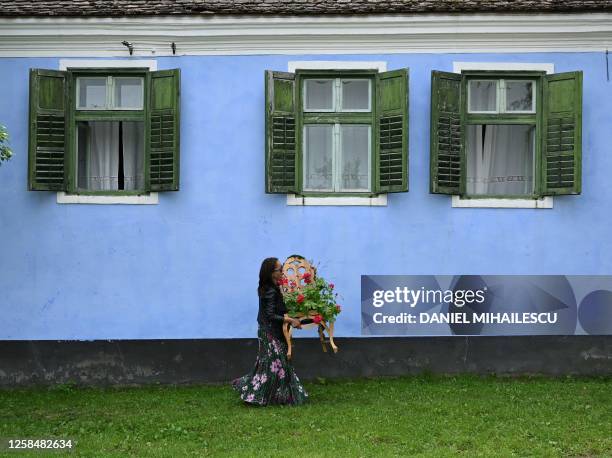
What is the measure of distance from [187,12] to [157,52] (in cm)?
69

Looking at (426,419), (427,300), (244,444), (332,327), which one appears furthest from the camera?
(427,300)

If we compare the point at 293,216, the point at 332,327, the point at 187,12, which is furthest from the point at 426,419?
the point at 187,12

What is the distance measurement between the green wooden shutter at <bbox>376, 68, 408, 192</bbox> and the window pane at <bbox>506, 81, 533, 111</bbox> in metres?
1.40

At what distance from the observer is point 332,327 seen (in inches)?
478

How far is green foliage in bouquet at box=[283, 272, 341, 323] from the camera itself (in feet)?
39.4

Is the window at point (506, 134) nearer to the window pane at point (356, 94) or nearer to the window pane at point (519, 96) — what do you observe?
the window pane at point (519, 96)

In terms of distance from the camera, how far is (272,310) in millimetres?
11094

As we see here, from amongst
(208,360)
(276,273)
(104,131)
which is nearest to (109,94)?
(104,131)

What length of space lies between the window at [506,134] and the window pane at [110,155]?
376cm

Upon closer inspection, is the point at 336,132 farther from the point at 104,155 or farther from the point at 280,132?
the point at 104,155

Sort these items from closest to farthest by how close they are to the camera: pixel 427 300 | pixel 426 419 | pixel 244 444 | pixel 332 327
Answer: pixel 244 444
pixel 426 419
pixel 332 327
pixel 427 300

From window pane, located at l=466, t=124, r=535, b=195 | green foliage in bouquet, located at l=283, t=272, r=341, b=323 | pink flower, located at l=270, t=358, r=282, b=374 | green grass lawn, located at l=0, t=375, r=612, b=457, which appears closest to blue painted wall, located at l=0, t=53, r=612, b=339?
window pane, located at l=466, t=124, r=535, b=195

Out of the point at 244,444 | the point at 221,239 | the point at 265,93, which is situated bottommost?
the point at 244,444

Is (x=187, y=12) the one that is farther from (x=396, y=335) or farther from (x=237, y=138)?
(x=396, y=335)
